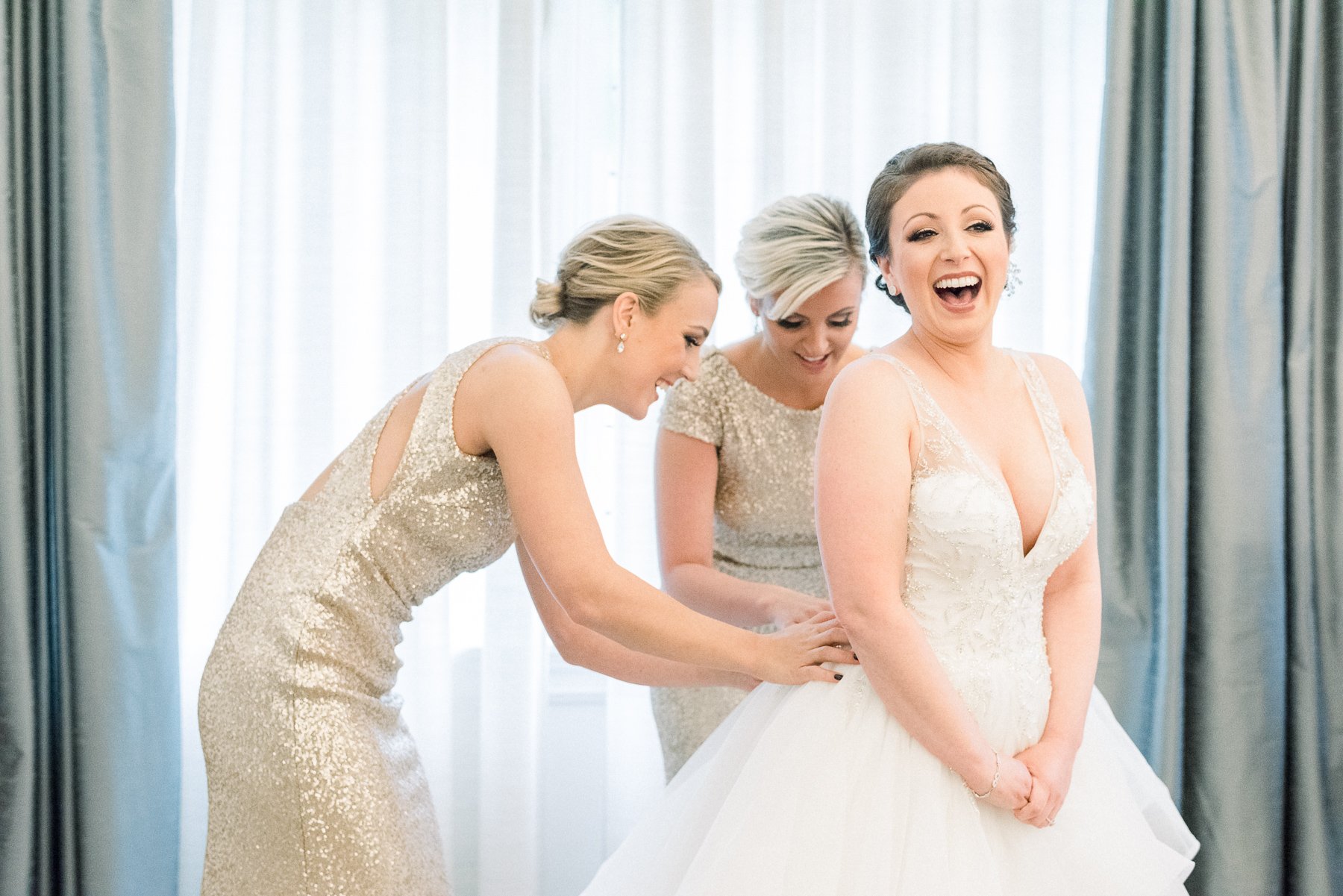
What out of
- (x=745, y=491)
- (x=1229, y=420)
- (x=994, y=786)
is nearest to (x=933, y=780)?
(x=994, y=786)

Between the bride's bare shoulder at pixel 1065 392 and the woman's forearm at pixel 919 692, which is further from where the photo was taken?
the bride's bare shoulder at pixel 1065 392

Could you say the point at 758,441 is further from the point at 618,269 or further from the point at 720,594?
the point at 618,269

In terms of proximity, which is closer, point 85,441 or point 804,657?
point 804,657

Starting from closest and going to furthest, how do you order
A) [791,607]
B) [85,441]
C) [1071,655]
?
1. [1071,655]
2. [791,607]
3. [85,441]

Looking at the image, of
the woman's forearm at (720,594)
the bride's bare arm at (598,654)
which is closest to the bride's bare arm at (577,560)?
the bride's bare arm at (598,654)

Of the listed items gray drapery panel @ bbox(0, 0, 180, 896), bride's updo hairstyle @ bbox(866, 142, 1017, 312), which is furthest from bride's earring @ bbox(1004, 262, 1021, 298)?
gray drapery panel @ bbox(0, 0, 180, 896)

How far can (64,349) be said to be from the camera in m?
2.66

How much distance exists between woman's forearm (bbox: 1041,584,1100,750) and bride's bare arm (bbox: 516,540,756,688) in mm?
461

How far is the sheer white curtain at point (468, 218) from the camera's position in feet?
9.30

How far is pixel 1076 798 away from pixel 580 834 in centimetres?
162

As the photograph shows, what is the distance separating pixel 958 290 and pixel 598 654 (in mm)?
782

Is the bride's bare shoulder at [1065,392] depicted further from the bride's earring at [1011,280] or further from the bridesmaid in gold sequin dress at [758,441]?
the bridesmaid in gold sequin dress at [758,441]

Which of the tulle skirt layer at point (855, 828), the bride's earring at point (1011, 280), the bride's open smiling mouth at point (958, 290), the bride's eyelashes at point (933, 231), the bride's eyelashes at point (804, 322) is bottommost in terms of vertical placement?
the tulle skirt layer at point (855, 828)

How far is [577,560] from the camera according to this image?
153 centimetres
